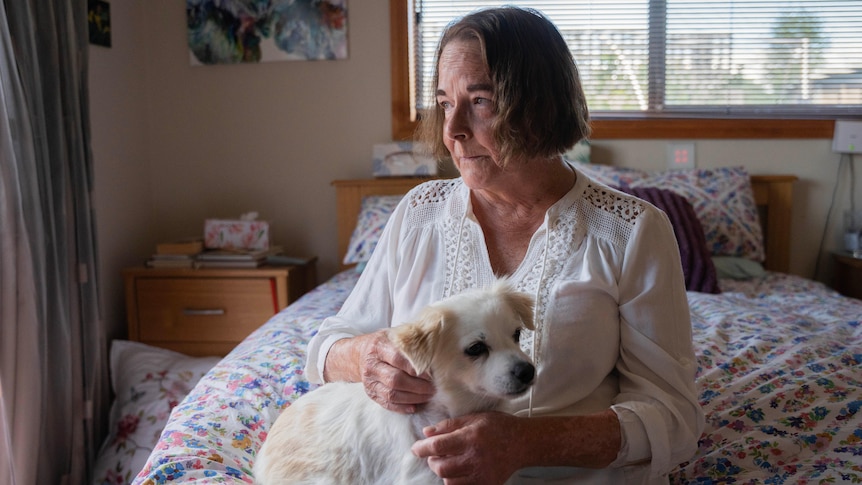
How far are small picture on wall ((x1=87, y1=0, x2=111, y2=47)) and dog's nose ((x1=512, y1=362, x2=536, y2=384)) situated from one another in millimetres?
2687

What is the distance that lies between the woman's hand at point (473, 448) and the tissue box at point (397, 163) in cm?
228

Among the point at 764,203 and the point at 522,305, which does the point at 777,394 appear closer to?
the point at 522,305

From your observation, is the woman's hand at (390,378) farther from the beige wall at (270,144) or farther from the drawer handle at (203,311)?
the beige wall at (270,144)

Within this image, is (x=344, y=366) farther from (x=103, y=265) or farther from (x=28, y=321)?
(x=103, y=265)

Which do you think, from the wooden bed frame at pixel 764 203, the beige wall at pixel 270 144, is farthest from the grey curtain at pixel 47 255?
the wooden bed frame at pixel 764 203

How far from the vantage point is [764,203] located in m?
3.30

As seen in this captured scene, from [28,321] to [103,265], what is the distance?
36.1 inches

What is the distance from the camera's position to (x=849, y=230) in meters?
3.32

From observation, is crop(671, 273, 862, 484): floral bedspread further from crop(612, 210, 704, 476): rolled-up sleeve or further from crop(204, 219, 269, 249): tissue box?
crop(204, 219, 269, 249): tissue box

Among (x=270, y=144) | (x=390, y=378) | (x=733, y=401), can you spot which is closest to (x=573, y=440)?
(x=390, y=378)

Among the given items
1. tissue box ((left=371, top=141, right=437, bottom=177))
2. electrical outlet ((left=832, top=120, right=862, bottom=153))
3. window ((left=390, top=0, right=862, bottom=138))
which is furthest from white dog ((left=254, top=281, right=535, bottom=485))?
electrical outlet ((left=832, top=120, right=862, bottom=153))

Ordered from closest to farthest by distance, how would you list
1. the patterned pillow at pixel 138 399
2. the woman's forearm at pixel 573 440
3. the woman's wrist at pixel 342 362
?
the woman's forearm at pixel 573 440
the woman's wrist at pixel 342 362
the patterned pillow at pixel 138 399

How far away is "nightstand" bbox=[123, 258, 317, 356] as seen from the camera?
296 cm

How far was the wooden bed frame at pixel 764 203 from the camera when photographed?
326 centimetres
